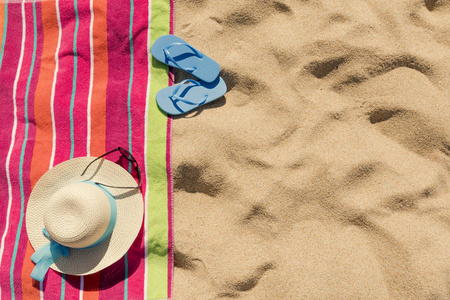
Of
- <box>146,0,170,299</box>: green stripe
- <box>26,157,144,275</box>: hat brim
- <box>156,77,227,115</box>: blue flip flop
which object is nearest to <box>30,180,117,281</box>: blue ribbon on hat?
<box>26,157,144,275</box>: hat brim

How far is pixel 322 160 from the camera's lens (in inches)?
58.6

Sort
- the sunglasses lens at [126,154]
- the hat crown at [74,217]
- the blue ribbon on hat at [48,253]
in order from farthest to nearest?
the sunglasses lens at [126,154]
the blue ribbon on hat at [48,253]
the hat crown at [74,217]

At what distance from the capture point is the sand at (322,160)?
Answer: 1434 millimetres

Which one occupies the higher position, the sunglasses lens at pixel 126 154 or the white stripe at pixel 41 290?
the sunglasses lens at pixel 126 154

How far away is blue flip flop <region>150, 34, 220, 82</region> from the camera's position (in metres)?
1.58

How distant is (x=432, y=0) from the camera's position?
5.16ft

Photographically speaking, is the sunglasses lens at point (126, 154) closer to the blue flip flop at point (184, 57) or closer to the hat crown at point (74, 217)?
the hat crown at point (74, 217)

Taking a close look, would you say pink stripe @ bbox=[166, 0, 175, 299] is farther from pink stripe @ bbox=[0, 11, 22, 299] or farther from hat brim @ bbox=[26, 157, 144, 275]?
pink stripe @ bbox=[0, 11, 22, 299]

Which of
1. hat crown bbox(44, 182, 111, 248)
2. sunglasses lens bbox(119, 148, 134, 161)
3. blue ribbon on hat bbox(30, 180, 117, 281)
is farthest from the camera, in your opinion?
sunglasses lens bbox(119, 148, 134, 161)

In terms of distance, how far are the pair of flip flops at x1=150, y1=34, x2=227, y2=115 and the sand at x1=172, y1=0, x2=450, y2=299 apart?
4cm

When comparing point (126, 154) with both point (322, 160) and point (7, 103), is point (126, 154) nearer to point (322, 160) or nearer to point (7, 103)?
point (7, 103)

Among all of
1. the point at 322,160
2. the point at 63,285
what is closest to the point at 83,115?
the point at 63,285

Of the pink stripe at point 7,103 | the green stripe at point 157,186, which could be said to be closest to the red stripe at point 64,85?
the pink stripe at point 7,103

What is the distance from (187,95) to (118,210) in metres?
0.56
